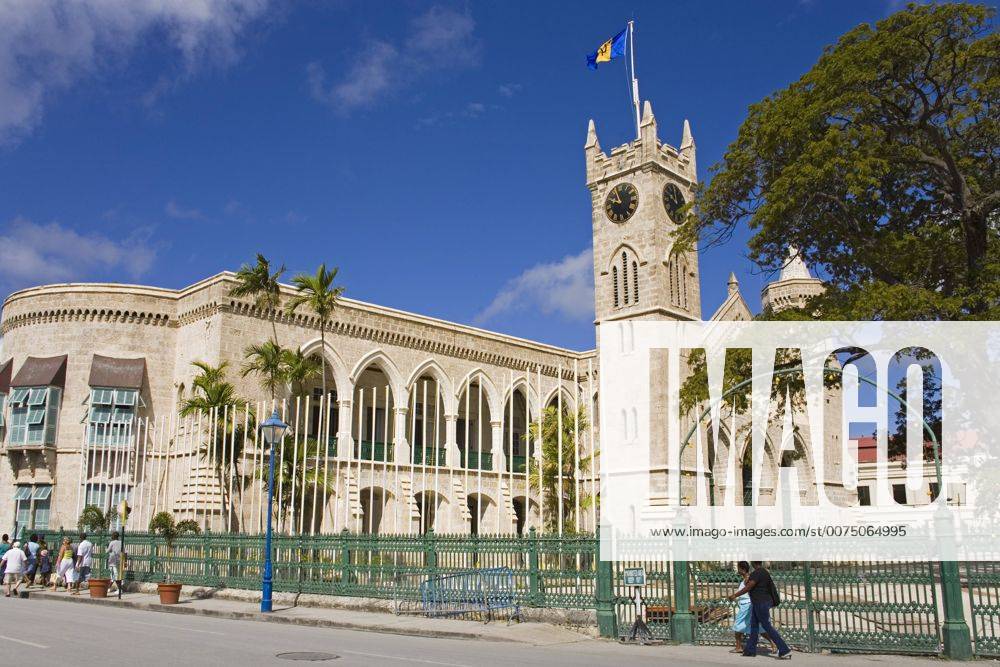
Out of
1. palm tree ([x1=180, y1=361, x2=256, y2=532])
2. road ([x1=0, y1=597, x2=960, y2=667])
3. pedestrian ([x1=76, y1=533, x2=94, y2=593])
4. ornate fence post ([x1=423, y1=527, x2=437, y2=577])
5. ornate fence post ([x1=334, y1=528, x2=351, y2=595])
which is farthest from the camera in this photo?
palm tree ([x1=180, y1=361, x2=256, y2=532])

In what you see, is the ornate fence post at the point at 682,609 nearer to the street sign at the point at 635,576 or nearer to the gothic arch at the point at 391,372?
the street sign at the point at 635,576

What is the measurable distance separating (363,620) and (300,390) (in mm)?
16229

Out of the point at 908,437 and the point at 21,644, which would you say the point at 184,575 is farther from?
the point at 908,437

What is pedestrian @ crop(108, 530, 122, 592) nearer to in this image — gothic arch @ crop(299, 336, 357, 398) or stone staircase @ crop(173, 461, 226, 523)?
stone staircase @ crop(173, 461, 226, 523)

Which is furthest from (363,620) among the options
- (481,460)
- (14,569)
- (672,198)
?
(672,198)

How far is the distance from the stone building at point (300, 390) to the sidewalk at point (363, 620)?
6841 mm

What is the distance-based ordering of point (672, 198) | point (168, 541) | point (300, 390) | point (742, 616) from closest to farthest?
point (742, 616)
point (168, 541)
point (300, 390)
point (672, 198)

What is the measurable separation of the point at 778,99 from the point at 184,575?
17.3 meters

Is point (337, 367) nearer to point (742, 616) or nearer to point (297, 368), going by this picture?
point (297, 368)

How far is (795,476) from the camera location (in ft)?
136

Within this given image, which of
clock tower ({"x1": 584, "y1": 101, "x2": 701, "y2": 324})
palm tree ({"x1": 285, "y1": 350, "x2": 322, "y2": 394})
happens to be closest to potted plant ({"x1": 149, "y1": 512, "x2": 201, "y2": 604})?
palm tree ({"x1": 285, "y1": 350, "x2": 322, "y2": 394})

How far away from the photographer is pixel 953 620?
35.1 ft

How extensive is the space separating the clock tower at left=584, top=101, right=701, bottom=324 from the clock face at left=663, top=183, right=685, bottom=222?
0.11ft

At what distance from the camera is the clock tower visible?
35.8 meters
